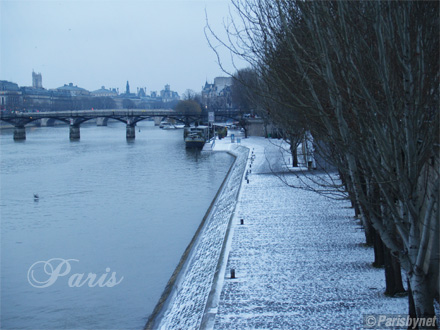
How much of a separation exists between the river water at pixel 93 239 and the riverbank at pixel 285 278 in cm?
125

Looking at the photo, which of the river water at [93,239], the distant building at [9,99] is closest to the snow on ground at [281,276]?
the river water at [93,239]

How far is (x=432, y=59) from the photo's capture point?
5473 millimetres

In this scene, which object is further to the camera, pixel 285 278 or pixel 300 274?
pixel 300 274

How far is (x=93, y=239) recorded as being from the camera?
55.1ft

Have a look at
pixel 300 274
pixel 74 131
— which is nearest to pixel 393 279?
pixel 300 274

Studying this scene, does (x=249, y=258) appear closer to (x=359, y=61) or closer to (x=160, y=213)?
(x=359, y=61)

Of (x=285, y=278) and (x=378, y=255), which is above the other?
(x=378, y=255)

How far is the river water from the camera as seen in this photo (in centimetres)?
1141

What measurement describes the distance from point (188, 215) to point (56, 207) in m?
5.92

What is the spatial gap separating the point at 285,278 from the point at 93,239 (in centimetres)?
844

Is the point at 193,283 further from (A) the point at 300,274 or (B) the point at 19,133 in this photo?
(B) the point at 19,133

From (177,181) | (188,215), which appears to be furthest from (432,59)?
(177,181)

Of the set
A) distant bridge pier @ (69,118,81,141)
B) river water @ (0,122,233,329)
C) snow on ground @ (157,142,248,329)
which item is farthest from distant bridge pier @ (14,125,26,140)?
snow on ground @ (157,142,248,329)

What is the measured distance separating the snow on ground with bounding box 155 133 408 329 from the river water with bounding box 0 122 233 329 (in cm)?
116
